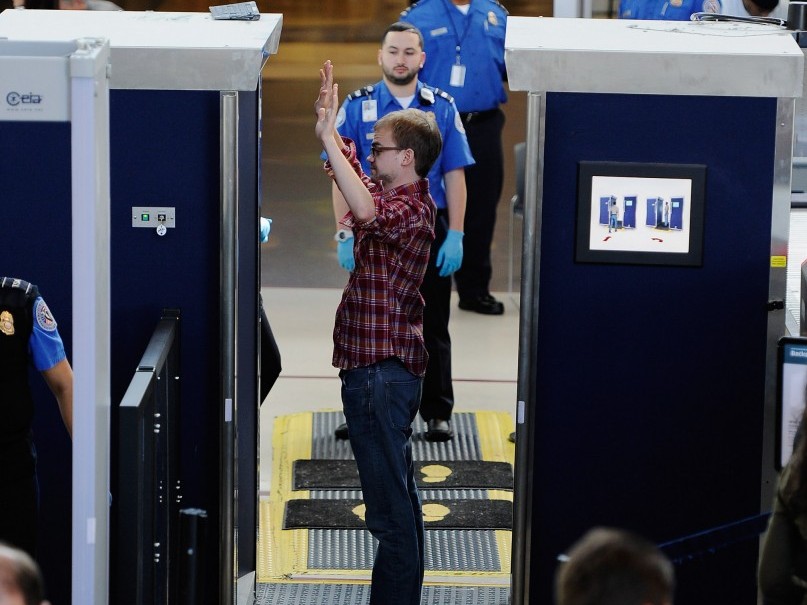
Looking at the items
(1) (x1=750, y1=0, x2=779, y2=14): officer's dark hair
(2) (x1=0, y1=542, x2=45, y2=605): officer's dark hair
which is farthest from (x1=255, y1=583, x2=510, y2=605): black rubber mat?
(1) (x1=750, y1=0, x2=779, y2=14): officer's dark hair

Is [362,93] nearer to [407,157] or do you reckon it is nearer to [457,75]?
[457,75]

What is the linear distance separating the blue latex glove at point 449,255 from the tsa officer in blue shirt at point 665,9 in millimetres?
1426

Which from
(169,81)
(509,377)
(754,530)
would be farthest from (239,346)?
(509,377)

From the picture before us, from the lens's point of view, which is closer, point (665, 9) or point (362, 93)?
point (362, 93)

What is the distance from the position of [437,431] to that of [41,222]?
2.58 metres

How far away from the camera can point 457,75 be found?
23.2ft

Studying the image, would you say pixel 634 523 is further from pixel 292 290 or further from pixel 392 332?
pixel 292 290

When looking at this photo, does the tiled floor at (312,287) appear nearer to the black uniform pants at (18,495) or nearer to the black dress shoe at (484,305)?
the black dress shoe at (484,305)

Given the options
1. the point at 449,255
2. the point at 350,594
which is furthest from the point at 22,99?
the point at 449,255

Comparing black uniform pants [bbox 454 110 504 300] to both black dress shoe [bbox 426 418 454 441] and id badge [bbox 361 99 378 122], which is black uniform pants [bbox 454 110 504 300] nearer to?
id badge [bbox 361 99 378 122]

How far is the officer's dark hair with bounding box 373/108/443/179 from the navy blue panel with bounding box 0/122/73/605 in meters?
0.87

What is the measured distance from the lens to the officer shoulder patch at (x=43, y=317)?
11.0ft

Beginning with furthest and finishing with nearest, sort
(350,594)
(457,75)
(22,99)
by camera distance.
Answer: (457,75)
(350,594)
(22,99)

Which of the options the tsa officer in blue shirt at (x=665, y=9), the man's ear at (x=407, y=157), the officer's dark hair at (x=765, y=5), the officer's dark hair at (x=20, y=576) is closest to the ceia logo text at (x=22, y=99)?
the officer's dark hair at (x=20, y=576)
